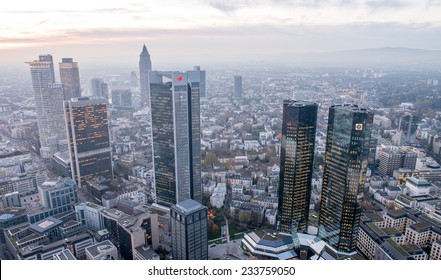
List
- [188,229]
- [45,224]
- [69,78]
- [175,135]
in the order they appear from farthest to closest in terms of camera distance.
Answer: [69,78] < [175,135] < [45,224] < [188,229]

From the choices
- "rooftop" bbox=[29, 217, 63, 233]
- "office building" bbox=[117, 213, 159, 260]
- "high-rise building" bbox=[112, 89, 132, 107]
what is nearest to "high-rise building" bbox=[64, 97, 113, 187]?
"rooftop" bbox=[29, 217, 63, 233]

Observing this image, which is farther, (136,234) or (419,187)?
(419,187)

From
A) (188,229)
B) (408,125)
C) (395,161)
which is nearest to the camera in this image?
(188,229)

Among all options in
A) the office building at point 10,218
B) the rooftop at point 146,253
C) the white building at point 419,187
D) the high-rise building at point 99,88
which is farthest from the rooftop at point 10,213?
the high-rise building at point 99,88

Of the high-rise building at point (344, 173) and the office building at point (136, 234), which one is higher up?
the high-rise building at point (344, 173)

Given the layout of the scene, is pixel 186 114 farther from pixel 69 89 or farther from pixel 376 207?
pixel 69 89

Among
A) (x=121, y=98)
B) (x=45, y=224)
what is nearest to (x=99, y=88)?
(x=121, y=98)

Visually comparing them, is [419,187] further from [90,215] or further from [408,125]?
[90,215]

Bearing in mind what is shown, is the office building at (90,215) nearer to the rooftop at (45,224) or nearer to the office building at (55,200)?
the rooftop at (45,224)
